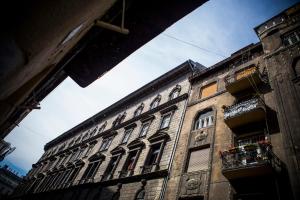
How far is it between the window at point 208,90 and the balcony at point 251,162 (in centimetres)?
705

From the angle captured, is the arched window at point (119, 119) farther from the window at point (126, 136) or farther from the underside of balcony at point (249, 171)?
the underside of balcony at point (249, 171)

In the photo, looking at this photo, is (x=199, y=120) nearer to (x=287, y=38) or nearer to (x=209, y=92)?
(x=209, y=92)

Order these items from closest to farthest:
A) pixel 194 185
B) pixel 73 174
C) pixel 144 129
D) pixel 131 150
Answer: pixel 194 185 → pixel 131 150 → pixel 144 129 → pixel 73 174

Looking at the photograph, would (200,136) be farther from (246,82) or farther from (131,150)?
(131,150)

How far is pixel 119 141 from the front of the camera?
21750mm

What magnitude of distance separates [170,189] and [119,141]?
35.3 ft

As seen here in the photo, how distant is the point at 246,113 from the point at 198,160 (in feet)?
12.6

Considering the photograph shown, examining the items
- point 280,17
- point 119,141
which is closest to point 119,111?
point 119,141

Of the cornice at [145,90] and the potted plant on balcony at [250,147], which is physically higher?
the cornice at [145,90]

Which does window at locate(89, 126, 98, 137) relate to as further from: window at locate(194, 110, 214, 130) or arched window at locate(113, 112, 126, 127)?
window at locate(194, 110, 214, 130)

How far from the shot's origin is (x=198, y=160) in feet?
40.1

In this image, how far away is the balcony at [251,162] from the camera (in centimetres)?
841

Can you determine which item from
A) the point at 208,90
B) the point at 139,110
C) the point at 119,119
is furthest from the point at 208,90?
the point at 119,119

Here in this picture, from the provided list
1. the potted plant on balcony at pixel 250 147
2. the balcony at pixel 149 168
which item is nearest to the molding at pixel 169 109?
the balcony at pixel 149 168
